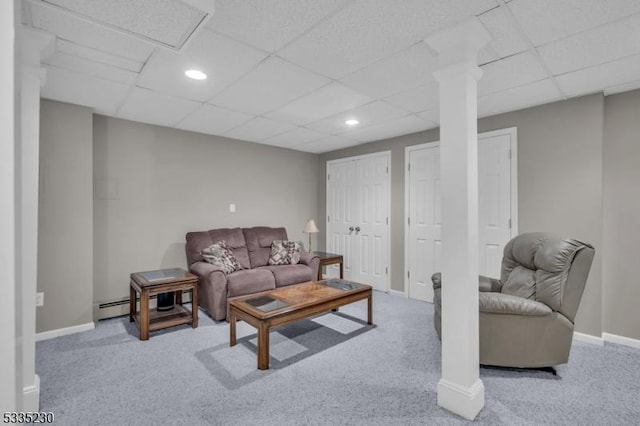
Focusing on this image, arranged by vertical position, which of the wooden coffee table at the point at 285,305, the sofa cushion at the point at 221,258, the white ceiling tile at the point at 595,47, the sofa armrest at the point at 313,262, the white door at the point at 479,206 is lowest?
the wooden coffee table at the point at 285,305

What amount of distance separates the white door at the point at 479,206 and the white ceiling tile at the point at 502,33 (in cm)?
152

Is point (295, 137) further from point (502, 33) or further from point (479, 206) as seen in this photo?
point (502, 33)

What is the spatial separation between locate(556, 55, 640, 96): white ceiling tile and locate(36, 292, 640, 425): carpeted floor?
2.33 metres

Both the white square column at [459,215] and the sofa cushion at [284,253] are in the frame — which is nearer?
the white square column at [459,215]

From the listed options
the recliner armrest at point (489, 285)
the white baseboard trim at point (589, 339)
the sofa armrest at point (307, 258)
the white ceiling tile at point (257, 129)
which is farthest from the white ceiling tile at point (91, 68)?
the white baseboard trim at point (589, 339)

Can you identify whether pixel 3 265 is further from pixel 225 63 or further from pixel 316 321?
pixel 316 321

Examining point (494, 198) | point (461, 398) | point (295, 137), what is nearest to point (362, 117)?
point (295, 137)

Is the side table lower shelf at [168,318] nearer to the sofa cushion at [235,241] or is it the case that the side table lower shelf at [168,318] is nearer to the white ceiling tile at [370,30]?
the sofa cushion at [235,241]

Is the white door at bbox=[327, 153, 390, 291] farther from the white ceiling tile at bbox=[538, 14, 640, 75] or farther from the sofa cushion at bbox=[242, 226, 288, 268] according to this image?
the white ceiling tile at bbox=[538, 14, 640, 75]

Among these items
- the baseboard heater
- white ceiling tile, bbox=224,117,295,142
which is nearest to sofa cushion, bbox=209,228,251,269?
the baseboard heater

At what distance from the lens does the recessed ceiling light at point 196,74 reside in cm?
237

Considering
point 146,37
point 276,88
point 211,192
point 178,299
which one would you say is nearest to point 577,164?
point 276,88

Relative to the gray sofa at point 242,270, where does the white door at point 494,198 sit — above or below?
above

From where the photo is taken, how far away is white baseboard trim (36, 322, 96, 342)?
9.58 ft
